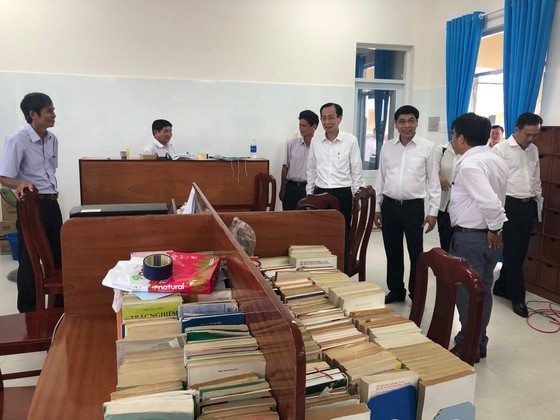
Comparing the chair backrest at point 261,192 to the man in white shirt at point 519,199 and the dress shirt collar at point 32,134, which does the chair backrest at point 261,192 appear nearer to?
the dress shirt collar at point 32,134

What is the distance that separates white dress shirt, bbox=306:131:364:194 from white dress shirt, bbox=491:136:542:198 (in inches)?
46.9

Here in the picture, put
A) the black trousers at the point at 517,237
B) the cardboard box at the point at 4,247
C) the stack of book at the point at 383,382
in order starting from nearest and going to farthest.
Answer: the stack of book at the point at 383,382 < the black trousers at the point at 517,237 < the cardboard box at the point at 4,247

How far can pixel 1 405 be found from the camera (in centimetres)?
170

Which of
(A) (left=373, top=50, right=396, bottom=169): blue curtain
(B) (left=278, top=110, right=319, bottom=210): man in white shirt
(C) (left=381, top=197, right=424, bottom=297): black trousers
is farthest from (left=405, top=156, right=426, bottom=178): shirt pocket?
(A) (left=373, top=50, right=396, bottom=169): blue curtain

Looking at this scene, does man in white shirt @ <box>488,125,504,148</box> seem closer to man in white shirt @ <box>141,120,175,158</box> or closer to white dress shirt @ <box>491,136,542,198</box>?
white dress shirt @ <box>491,136,542,198</box>

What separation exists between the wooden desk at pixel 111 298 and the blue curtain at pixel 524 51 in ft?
10.8

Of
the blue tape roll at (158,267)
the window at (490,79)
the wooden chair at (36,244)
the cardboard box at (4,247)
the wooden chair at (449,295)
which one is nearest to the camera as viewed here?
the wooden chair at (449,295)

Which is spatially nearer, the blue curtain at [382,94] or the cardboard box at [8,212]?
the cardboard box at [8,212]

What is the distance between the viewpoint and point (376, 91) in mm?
6926

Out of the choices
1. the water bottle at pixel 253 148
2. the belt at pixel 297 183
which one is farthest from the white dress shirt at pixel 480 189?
the water bottle at pixel 253 148

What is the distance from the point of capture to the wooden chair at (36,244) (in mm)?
2795

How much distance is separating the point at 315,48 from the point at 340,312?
5.30 meters

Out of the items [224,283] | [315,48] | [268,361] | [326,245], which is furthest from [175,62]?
[268,361]

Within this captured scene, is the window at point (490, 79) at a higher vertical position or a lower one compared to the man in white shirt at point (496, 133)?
higher
